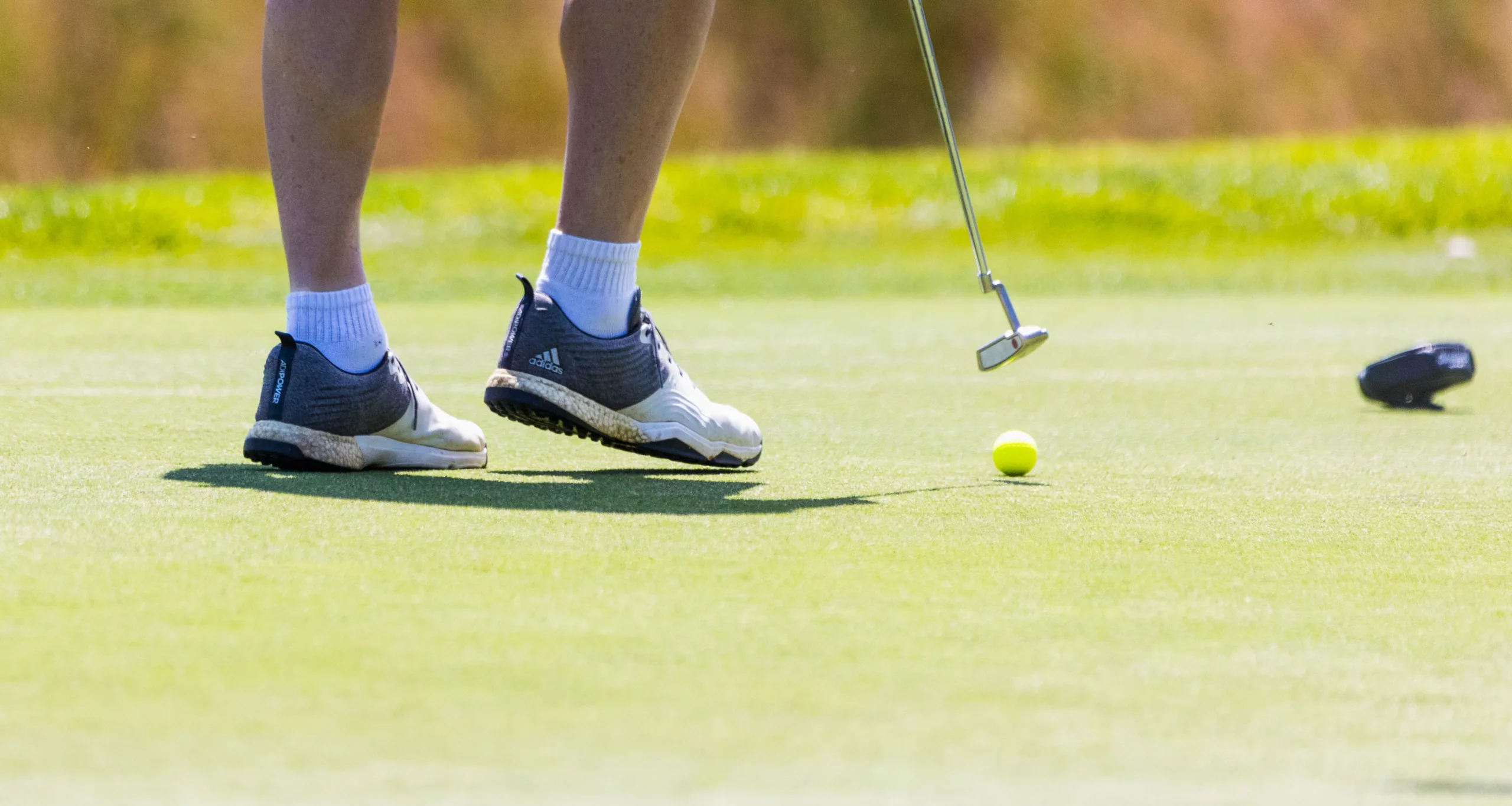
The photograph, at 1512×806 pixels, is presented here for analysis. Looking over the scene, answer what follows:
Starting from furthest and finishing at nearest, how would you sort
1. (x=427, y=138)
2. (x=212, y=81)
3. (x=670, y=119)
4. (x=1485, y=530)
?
(x=427, y=138) → (x=212, y=81) → (x=670, y=119) → (x=1485, y=530)

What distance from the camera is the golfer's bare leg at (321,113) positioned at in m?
2.12

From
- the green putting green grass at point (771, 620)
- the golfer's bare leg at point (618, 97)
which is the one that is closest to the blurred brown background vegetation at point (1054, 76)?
the green putting green grass at point (771, 620)

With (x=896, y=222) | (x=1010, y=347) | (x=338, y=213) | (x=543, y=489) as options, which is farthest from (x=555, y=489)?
(x=896, y=222)

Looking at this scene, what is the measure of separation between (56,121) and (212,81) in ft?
3.72

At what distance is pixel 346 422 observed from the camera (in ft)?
6.74

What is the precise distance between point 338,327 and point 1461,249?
7226mm

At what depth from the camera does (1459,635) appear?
4.11 ft

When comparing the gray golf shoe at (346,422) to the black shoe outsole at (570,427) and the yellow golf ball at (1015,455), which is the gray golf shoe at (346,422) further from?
the yellow golf ball at (1015,455)

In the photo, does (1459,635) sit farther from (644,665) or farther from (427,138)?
(427,138)

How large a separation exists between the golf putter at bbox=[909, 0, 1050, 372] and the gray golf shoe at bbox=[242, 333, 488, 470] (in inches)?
24.3

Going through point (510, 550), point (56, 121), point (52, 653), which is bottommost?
point (52, 653)

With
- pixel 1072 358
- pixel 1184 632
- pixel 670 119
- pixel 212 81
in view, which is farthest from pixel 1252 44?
pixel 1184 632

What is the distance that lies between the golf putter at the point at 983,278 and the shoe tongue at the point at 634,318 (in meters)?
0.40

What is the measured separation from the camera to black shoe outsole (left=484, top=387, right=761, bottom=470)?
81.9 inches
